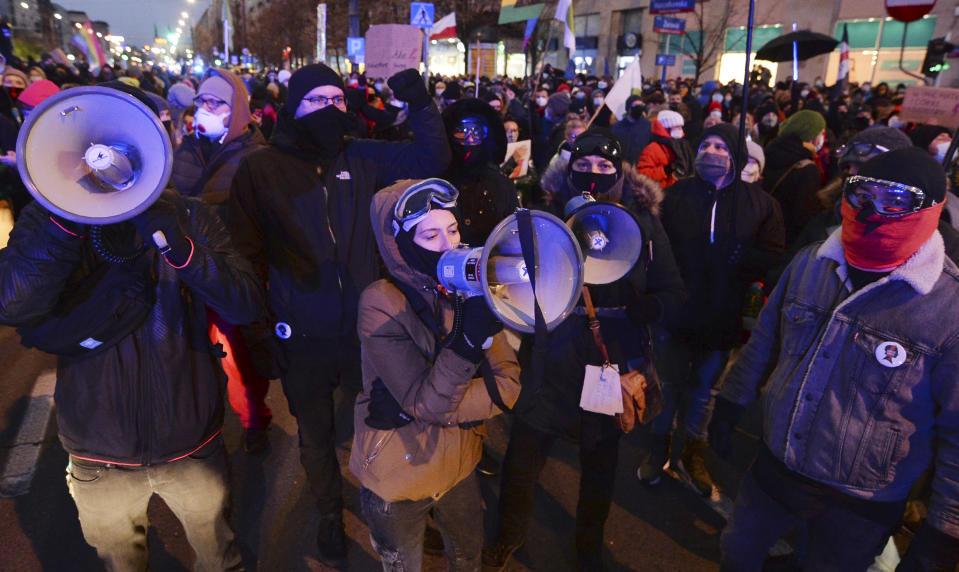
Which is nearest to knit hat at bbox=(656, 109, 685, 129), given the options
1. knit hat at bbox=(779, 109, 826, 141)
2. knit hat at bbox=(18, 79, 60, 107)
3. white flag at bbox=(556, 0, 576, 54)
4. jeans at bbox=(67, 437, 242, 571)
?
knit hat at bbox=(779, 109, 826, 141)

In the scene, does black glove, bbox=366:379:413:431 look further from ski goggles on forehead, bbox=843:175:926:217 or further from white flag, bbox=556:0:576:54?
white flag, bbox=556:0:576:54

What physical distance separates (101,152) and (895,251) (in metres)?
2.13

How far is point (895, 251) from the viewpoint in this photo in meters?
1.69

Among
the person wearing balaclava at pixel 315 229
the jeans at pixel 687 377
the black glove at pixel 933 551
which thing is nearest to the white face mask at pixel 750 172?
the jeans at pixel 687 377

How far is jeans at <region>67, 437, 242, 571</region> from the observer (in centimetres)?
180

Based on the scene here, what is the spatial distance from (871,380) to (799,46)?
31.4 feet

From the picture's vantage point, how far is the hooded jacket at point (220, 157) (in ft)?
11.1

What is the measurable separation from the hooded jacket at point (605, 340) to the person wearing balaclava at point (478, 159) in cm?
84

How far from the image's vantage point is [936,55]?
748 centimetres

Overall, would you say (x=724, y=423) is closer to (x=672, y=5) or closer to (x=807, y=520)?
(x=807, y=520)

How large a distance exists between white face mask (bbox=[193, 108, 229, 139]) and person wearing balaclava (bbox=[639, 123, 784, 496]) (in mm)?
2762

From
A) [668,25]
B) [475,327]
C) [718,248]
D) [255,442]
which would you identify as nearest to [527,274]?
[475,327]

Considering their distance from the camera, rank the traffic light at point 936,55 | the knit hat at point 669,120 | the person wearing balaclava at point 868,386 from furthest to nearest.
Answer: the traffic light at point 936,55, the knit hat at point 669,120, the person wearing balaclava at point 868,386

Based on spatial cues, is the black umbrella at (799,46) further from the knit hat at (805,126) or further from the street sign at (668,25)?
the street sign at (668,25)
